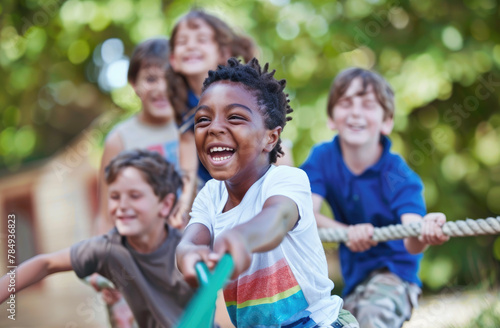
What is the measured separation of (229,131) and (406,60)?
383 cm

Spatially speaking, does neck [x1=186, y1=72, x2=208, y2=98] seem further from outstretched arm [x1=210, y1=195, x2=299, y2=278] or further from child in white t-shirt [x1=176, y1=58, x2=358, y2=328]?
outstretched arm [x1=210, y1=195, x2=299, y2=278]

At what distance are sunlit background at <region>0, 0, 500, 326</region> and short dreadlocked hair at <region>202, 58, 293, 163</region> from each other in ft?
11.2

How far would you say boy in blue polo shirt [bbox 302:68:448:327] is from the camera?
2.73 meters

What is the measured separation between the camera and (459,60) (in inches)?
197

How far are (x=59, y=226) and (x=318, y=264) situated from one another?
4.99 metres

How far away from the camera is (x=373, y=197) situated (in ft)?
9.36

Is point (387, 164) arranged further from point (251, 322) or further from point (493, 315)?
point (251, 322)

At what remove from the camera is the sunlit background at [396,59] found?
5.07 m

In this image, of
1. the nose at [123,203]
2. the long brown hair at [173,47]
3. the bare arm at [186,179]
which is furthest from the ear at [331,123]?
the nose at [123,203]

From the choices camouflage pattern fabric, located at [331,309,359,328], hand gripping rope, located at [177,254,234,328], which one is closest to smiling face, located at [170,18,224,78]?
camouflage pattern fabric, located at [331,309,359,328]

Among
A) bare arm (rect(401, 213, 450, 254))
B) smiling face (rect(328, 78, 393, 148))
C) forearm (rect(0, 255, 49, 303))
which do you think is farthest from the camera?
smiling face (rect(328, 78, 393, 148))

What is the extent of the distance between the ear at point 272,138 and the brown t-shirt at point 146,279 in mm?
1132

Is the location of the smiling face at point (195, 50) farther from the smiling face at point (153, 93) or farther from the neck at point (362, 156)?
the neck at point (362, 156)

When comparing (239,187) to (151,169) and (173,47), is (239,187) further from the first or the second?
(173,47)
